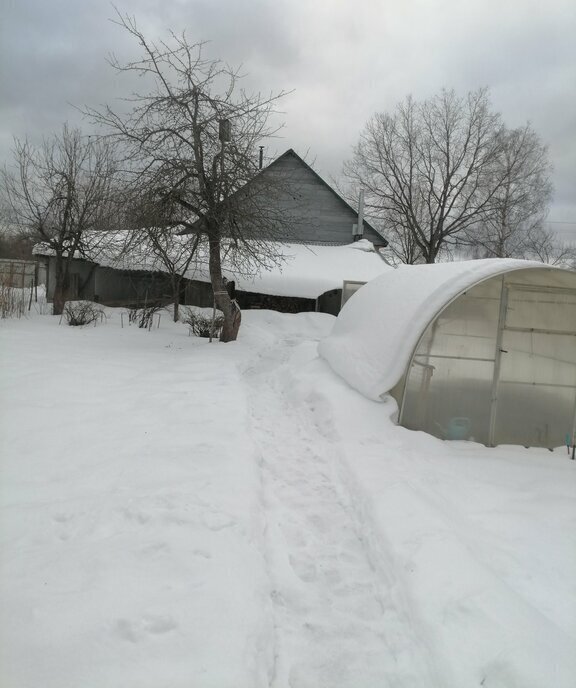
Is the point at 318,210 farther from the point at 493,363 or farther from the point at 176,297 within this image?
the point at 493,363

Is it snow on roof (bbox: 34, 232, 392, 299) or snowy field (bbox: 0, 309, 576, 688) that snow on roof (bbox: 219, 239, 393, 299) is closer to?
snow on roof (bbox: 34, 232, 392, 299)

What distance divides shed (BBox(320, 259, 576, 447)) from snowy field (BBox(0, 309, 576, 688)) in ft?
1.48

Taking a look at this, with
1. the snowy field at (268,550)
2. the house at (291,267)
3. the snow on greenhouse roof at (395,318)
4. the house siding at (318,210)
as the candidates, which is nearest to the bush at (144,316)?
the house at (291,267)

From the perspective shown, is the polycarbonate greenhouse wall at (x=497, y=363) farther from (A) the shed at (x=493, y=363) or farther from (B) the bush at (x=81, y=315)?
(B) the bush at (x=81, y=315)

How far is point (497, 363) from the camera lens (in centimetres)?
672

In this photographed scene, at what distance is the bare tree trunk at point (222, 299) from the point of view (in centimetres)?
1141

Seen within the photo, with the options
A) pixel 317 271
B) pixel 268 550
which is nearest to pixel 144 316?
pixel 317 271

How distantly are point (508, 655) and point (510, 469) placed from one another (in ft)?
12.2

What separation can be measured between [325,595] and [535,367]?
533 centimetres

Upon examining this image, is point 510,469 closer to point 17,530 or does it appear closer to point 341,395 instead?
point 341,395

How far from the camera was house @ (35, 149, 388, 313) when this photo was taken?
54.8ft

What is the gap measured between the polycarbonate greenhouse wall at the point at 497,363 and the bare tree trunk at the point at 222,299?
641 cm

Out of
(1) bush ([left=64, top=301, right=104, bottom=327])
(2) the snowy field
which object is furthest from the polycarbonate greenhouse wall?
(1) bush ([left=64, top=301, right=104, bottom=327])

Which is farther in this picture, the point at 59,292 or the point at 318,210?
the point at 318,210
